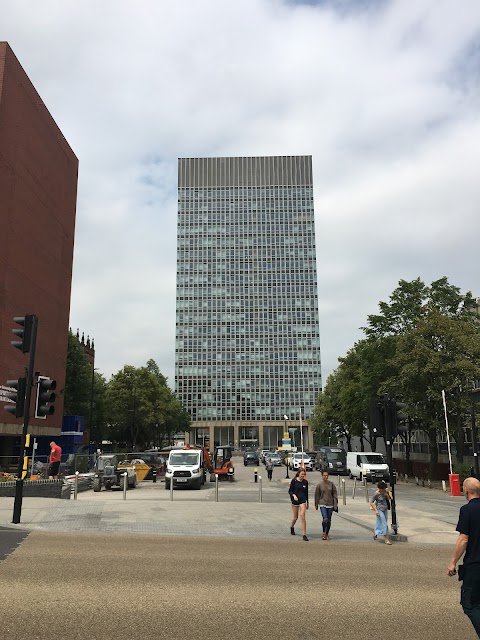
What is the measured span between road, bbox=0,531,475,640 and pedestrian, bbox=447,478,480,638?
3.92ft

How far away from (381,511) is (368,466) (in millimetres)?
26118

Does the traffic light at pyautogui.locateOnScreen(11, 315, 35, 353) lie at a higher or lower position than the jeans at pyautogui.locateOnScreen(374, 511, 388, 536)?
higher

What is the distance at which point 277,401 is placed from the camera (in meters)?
140

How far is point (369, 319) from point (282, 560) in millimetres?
35073

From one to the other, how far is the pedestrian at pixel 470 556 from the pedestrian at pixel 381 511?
8.44m

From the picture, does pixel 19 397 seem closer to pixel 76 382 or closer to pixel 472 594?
pixel 472 594

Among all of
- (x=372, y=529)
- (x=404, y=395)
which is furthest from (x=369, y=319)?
(x=372, y=529)

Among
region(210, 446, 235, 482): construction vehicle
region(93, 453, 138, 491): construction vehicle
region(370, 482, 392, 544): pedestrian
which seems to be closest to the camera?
region(370, 482, 392, 544): pedestrian

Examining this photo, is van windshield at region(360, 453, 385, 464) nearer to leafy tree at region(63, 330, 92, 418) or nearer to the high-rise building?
leafy tree at region(63, 330, 92, 418)

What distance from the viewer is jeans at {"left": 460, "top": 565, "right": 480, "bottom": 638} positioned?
5.09m

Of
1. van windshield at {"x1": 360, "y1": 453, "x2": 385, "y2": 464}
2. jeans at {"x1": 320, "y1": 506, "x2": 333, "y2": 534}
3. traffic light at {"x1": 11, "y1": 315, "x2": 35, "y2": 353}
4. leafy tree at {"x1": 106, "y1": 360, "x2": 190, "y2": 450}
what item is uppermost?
leafy tree at {"x1": 106, "y1": 360, "x2": 190, "y2": 450}

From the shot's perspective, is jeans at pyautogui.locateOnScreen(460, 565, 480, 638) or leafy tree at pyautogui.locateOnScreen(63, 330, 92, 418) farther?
leafy tree at pyautogui.locateOnScreen(63, 330, 92, 418)

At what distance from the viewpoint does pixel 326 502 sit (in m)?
13.6

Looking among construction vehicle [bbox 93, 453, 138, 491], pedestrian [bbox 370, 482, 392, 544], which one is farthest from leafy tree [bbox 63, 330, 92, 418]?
pedestrian [bbox 370, 482, 392, 544]
